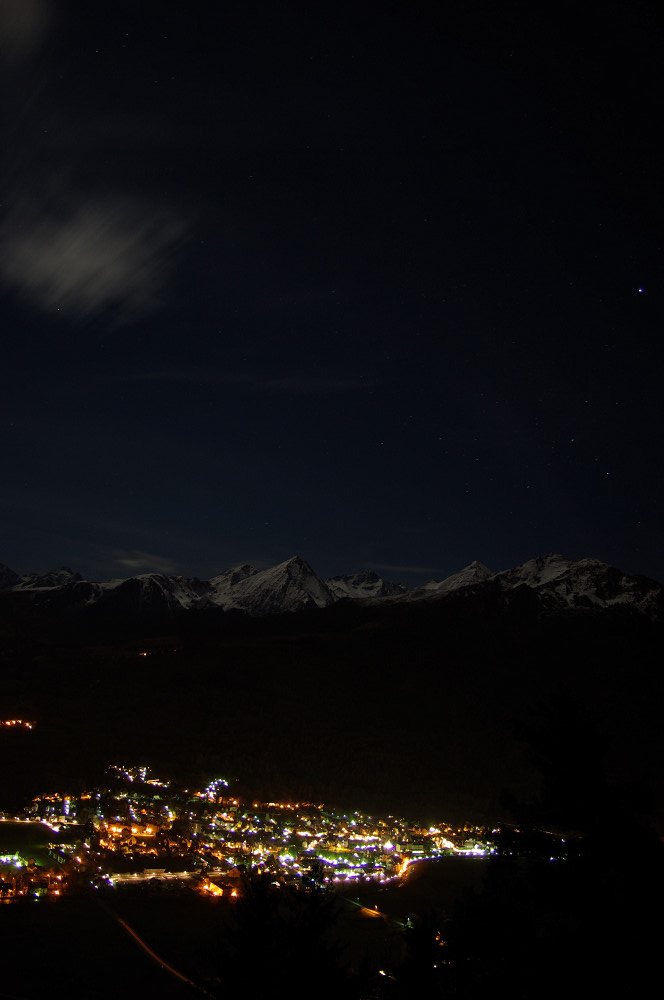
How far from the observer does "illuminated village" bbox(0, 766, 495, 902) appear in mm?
38562

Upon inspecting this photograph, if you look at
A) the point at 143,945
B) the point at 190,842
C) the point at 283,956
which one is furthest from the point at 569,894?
the point at 190,842

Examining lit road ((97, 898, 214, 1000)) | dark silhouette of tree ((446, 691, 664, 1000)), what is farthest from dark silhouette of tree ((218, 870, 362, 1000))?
lit road ((97, 898, 214, 1000))

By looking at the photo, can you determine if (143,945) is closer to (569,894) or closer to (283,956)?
(283,956)

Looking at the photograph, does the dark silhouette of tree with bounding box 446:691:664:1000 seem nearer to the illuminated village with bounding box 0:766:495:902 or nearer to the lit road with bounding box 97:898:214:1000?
the lit road with bounding box 97:898:214:1000

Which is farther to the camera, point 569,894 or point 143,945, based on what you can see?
point 143,945

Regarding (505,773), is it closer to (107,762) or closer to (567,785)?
(107,762)

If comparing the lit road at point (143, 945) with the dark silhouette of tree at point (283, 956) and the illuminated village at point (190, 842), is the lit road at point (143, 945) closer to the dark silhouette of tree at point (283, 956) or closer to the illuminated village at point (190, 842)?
the illuminated village at point (190, 842)

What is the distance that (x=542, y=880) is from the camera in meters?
9.89

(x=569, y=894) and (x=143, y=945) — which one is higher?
(x=569, y=894)

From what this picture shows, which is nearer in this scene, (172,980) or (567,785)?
(567,785)

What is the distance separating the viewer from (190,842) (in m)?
49.1

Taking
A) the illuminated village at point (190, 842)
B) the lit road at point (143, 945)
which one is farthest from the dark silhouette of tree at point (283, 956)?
the illuminated village at point (190, 842)

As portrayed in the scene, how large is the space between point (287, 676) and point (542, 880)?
130m

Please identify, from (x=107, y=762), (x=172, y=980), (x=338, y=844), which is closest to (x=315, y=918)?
(x=172, y=980)
